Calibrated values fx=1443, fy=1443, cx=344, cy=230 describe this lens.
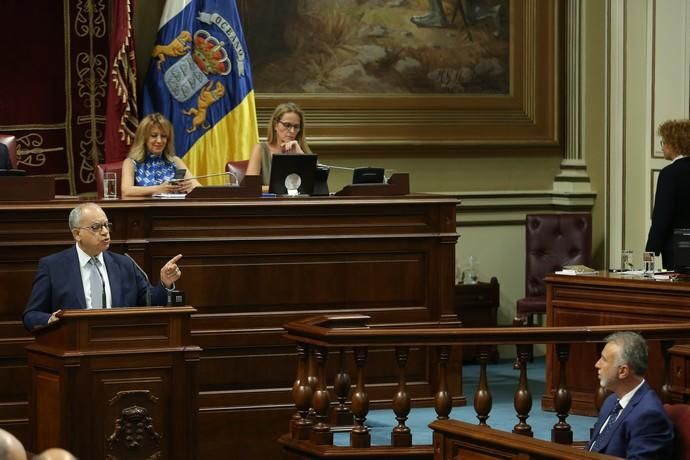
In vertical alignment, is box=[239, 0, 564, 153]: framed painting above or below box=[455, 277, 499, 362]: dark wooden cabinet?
above

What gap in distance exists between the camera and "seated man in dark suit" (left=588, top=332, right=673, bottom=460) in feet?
16.8

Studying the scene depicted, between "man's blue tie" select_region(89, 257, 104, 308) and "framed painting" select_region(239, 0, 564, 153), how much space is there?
12.9ft

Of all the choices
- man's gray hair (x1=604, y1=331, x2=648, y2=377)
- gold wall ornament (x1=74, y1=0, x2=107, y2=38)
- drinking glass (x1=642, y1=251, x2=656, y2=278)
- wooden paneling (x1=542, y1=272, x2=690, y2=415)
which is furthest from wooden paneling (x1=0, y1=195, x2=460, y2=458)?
man's gray hair (x1=604, y1=331, x2=648, y2=377)

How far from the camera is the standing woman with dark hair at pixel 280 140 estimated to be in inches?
351

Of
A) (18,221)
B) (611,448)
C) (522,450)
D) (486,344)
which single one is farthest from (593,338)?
(18,221)

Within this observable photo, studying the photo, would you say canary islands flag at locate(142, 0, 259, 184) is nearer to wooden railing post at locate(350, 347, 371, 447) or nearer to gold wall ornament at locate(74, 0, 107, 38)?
gold wall ornament at locate(74, 0, 107, 38)

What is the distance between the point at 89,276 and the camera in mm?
6797

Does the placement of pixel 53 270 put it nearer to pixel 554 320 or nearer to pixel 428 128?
pixel 554 320

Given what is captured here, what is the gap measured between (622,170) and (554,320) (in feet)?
9.33

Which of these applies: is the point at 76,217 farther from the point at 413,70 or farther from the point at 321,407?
the point at 413,70

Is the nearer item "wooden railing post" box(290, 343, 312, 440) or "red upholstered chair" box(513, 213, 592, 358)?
"wooden railing post" box(290, 343, 312, 440)

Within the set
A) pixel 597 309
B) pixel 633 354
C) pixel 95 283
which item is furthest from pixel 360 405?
pixel 597 309

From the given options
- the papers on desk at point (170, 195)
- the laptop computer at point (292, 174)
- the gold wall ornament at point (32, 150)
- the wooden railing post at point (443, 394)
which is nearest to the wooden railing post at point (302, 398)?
the wooden railing post at point (443, 394)

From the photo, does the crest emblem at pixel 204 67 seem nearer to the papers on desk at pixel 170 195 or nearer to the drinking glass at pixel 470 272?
the papers on desk at pixel 170 195
